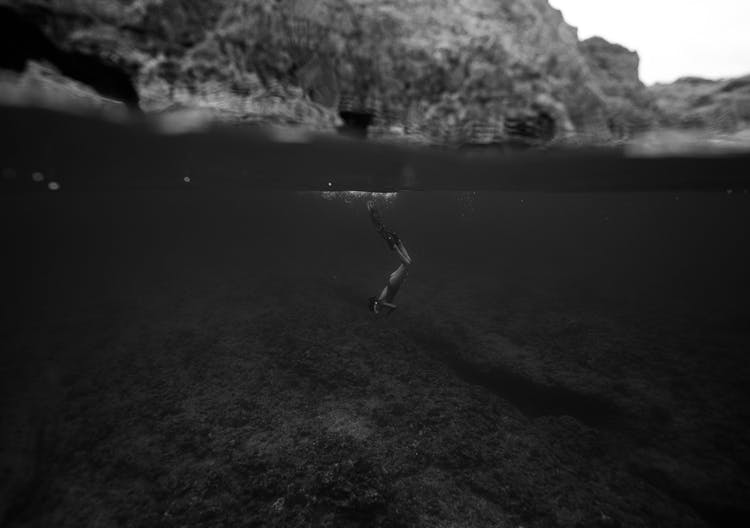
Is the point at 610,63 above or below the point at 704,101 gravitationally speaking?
above

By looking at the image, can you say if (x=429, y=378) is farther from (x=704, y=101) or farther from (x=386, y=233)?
(x=704, y=101)

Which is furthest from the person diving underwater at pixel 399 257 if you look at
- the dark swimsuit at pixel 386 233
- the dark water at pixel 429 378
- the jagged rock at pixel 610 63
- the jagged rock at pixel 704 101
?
the jagged rock at pixel 704 101

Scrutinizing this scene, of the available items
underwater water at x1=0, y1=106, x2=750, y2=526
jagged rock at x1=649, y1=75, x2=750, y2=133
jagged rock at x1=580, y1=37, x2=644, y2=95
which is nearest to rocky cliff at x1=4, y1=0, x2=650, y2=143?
jagged rock at x1=580, y1=37, x2=644, y2=95

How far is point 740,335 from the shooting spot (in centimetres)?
1415

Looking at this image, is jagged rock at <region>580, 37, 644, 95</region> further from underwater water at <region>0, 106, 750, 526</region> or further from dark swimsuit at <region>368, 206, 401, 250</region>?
underwater water at <region>0, 106, 750, 526</region>

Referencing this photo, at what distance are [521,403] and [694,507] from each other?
3.91m

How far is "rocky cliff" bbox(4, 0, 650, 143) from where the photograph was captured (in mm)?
5082

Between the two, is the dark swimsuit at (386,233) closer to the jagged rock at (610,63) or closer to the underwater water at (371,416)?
the underwater water at (371,416)

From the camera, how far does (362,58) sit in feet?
20.0

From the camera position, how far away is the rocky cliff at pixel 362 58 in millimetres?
5082

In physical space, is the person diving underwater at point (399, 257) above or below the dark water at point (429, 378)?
above

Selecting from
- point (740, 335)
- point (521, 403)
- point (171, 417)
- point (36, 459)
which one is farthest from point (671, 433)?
point (36, 459)

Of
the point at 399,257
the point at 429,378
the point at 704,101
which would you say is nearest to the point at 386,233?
the point at 399,257

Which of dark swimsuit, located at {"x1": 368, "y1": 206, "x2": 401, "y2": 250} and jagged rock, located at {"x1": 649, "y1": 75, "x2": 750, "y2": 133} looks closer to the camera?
jagged rock, located at {"x1": 649, "y1": 75, "x2": 750, "y2": 133}
